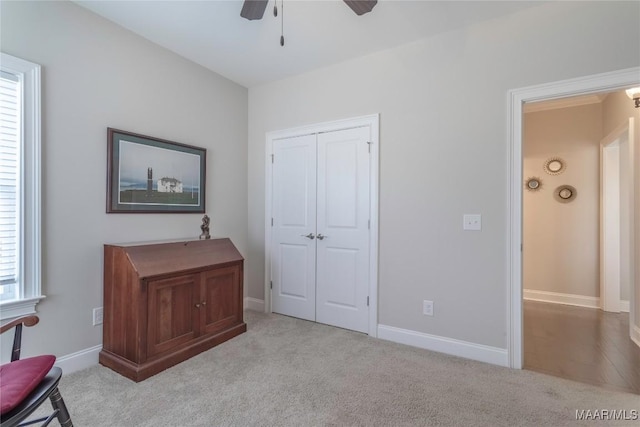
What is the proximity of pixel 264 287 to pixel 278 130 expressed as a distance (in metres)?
1.84

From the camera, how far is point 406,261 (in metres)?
2.76

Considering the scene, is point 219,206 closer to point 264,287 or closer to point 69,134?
point 264,287

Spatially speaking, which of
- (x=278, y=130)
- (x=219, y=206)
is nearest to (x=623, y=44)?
(x=278, y=130)

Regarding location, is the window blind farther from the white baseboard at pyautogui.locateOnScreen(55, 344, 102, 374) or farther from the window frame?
the white baseboard at pyautogui.locateOnScreen(55, 344, 102, 374)

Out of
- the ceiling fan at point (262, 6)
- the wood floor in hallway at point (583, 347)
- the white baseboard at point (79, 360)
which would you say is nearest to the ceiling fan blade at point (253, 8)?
the ceiling fan at point (262, 6)

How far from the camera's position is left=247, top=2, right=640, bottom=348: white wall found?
2170 mm

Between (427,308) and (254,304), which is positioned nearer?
(427,308)

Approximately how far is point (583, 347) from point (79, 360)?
4.10m

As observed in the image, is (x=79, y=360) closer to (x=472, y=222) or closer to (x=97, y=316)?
(x=97, y=316)

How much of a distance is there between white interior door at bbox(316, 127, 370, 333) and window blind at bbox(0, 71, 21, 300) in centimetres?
232

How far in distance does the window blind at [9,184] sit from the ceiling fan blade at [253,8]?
5.05 ft

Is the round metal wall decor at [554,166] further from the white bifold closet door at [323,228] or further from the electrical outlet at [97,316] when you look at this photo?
the electrical outlet at [97,316]

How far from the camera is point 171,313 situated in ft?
7.76

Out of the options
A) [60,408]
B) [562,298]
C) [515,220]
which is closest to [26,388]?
[60,408]
